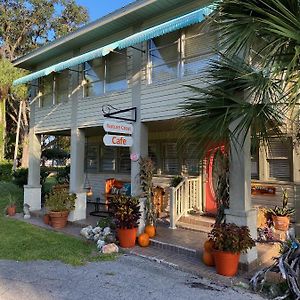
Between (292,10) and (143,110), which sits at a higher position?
(292,10)

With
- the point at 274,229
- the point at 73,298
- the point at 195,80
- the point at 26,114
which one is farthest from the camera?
the point at 26,114

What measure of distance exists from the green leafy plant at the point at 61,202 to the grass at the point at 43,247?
716mm

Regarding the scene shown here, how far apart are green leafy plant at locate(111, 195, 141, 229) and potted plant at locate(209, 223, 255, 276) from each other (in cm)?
228

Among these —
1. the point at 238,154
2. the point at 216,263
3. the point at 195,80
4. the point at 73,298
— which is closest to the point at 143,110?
the point at 195,80

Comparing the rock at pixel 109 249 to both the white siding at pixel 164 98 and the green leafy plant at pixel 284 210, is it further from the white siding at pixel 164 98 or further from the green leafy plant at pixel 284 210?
the green leafy plant at pixel 284 210

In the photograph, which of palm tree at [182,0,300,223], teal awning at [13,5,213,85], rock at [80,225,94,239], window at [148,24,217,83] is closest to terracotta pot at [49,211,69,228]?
rock at [80,225,94,239]

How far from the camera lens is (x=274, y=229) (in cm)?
756

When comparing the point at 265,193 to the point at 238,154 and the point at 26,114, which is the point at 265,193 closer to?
the point at 238,154

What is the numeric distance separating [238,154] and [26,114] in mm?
27891

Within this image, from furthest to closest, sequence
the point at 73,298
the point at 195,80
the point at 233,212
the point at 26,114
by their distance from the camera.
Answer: the point at 26,114 → the point at 195,80 → the point at 233,212 → the point at 73,298

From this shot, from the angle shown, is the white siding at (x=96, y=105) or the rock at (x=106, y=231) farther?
the white siding at (x=96, y=105)

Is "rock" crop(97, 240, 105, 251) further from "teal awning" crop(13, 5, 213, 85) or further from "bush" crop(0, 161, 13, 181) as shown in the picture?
"bush" crop(0, 161, 13, 181)

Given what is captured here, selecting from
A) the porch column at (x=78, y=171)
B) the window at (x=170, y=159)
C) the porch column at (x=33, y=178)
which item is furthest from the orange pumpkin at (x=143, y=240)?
the porch column at (x=33, y=178)

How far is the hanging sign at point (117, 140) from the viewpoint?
7.09 meters
